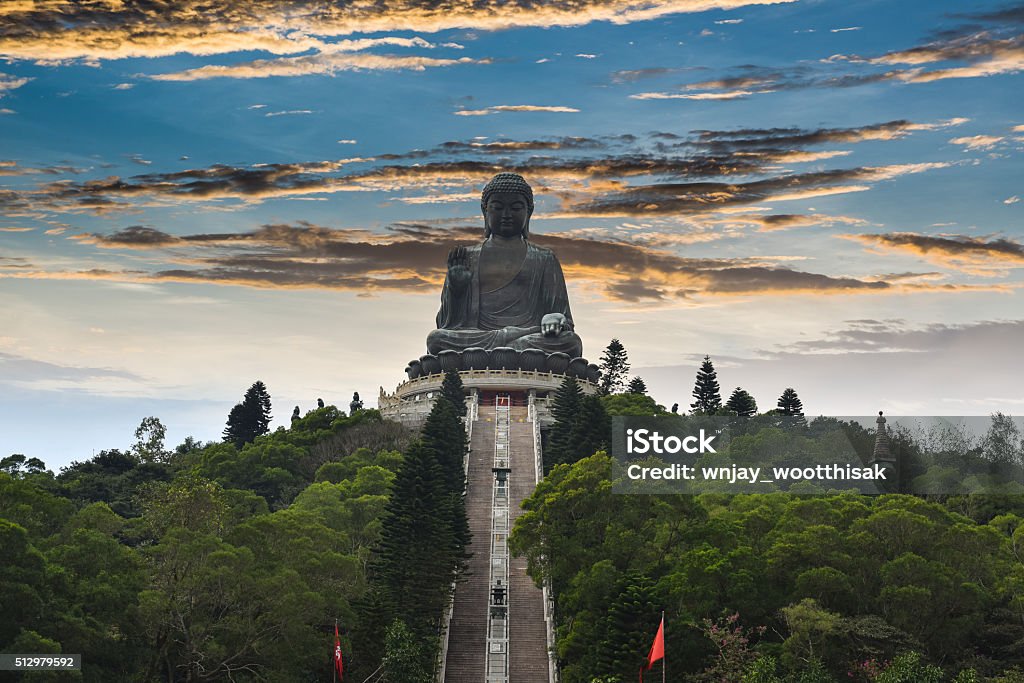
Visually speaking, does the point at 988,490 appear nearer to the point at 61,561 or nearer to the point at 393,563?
the point at 393,563

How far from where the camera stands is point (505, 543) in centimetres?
4438

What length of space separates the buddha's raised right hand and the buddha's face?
6.51 ft

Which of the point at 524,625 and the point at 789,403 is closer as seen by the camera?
the point at 524,625

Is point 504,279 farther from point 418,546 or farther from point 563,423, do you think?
point 418,546

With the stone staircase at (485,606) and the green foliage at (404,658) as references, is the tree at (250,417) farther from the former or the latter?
the green foliage at (404,658)

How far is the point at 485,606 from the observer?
40938 millimetres

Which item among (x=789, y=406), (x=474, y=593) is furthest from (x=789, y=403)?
(x=474, y=593)

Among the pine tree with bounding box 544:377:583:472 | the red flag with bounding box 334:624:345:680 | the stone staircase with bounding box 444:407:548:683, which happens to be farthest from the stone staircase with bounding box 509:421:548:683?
the red flag with bounding box 334:624:345:680

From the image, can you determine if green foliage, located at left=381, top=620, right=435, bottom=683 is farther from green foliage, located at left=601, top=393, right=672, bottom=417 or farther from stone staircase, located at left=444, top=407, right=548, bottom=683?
green foliage, located at left=601, top=393, right=672, bottom=417

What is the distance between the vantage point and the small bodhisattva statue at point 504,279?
67812 mm

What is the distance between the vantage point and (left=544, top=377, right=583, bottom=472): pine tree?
49344mm

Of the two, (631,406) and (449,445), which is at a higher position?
(631,406)

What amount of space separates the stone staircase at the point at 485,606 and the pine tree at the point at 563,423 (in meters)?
0.84

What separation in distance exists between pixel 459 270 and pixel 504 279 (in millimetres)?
2083
